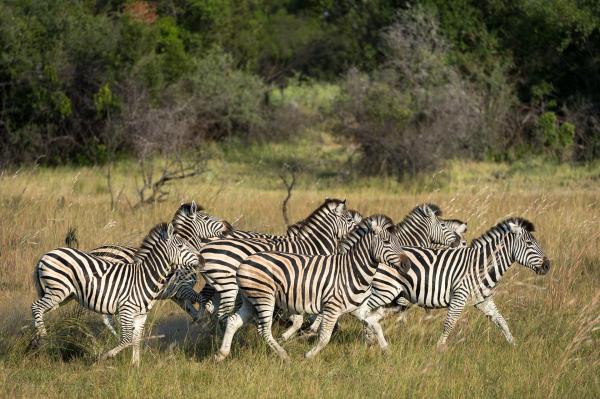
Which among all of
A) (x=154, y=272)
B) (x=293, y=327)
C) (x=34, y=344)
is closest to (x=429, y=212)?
(x=293, y=327)

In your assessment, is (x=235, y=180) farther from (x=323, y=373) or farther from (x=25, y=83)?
(x=323, y=373)

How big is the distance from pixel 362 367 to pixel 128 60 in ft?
61.3

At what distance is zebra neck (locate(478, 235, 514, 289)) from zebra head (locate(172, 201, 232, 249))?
2.98m

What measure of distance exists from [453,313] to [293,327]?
5.33ft

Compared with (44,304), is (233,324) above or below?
above

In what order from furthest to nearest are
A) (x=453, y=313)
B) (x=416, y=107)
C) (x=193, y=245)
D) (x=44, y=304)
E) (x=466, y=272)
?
(x=416, y=107) < (x=193, y=245) < (x=466, y=272) < (x=453, y=313) < (x=44, y=304)

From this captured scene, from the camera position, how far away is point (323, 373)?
28.8ft

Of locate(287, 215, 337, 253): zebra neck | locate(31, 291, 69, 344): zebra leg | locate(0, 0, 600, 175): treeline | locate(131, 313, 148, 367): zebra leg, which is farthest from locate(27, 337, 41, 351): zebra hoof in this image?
locate(0, 0, 600, 175): treeline

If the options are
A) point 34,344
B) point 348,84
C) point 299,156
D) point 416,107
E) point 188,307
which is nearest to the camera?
point 34,344

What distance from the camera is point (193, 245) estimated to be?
35.0ft

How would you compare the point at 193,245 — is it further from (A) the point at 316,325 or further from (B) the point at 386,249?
(B) the point at 386,249

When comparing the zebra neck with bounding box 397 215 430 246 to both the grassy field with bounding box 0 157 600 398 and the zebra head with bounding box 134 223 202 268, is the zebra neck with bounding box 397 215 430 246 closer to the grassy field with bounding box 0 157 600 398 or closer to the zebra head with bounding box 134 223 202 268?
the grassy field with bounding box 0 157 600 398

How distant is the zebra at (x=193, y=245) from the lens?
9672 millimetres

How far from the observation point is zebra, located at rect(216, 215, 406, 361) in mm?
8844
